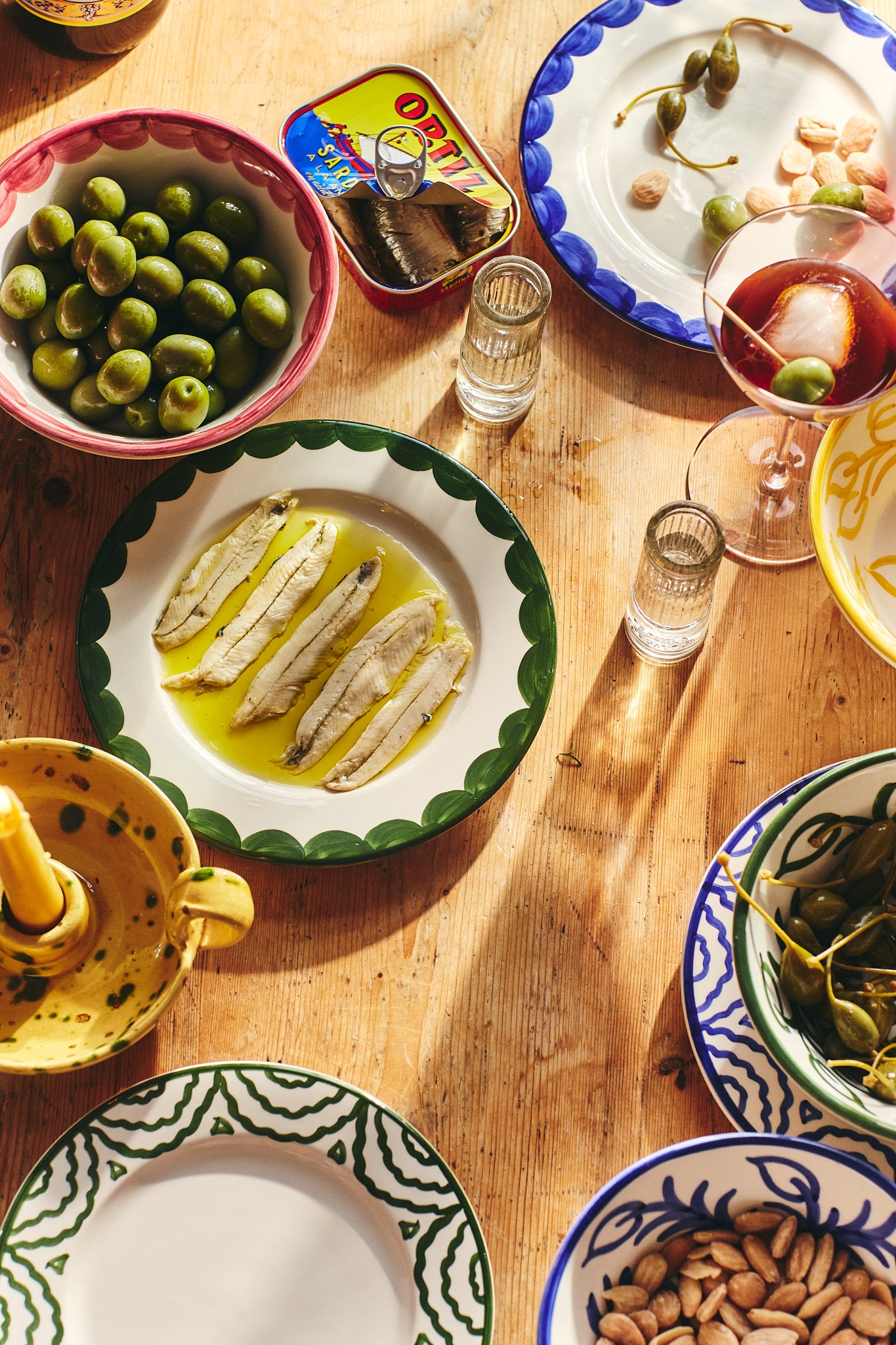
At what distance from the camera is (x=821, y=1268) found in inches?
35.0

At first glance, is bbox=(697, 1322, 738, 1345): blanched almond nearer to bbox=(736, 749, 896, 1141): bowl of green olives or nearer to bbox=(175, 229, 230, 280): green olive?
bbox=(736, 749, 896, 1141): bowl of green olives

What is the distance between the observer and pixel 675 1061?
0.99 meters

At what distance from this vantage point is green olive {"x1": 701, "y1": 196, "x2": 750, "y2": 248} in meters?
1.15

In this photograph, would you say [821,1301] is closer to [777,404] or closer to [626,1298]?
[626,1298]

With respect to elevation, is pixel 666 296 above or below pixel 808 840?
above

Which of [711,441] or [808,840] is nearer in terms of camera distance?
[808,840]

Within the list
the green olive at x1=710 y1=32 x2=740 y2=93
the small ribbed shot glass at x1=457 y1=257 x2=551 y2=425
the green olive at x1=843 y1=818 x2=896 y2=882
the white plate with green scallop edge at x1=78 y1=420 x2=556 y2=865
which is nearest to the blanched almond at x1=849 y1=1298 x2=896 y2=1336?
the green olive at x1=843 y1=818 x2=896 y2=882

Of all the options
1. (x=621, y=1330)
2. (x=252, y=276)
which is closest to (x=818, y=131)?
(x=252, y=276)

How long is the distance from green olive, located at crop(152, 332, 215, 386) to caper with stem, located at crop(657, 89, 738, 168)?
2.05 ft

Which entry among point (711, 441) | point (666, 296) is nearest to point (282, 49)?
point (666, 296)

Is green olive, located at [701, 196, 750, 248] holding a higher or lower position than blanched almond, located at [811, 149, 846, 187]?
lower

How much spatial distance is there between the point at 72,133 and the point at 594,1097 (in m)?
1.07

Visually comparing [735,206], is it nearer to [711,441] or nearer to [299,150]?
[711,441]

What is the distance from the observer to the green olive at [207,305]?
99 cm
